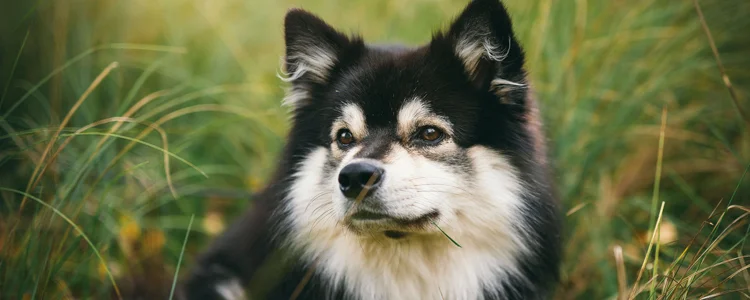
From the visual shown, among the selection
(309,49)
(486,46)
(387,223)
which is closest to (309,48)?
(309,49)

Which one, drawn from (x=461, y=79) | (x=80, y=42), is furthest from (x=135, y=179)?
(x=461, y=79)

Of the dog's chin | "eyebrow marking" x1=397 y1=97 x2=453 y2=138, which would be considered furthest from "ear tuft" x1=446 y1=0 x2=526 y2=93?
the dog's chin

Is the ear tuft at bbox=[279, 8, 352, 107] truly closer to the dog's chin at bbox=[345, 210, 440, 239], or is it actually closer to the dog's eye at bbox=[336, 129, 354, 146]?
the dog's eye at bbox=[336, 129, 354, 146]

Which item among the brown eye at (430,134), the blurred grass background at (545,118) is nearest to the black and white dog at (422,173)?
the brown eye at (430,134)

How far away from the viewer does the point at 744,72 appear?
4.78m

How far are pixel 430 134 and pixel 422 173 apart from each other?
22cm

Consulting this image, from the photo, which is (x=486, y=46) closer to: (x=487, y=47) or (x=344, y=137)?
(x=487, y=47)

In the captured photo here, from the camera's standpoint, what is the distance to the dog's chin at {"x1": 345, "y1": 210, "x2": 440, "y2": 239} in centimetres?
278

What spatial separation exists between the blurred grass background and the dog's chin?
1.21 metres

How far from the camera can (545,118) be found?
13.9 feet

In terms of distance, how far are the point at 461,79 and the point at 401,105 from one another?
0.31 m

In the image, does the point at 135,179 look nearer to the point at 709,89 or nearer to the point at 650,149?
the point at 650,149

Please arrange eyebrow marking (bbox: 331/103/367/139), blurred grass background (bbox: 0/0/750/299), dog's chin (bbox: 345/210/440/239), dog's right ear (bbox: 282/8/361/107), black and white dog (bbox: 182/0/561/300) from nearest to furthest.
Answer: dog's chin (bbox: 345/210/440/239) → black and white dog (bbox: 182/0/561/300) → eyebrow marking (bbox: 331/103/367/139) → dog's right ear (bbox: 282/8/361/107) → blurred grass background (bbox: 0/0/750/299)

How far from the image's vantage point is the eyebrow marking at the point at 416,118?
2939 millimetres
